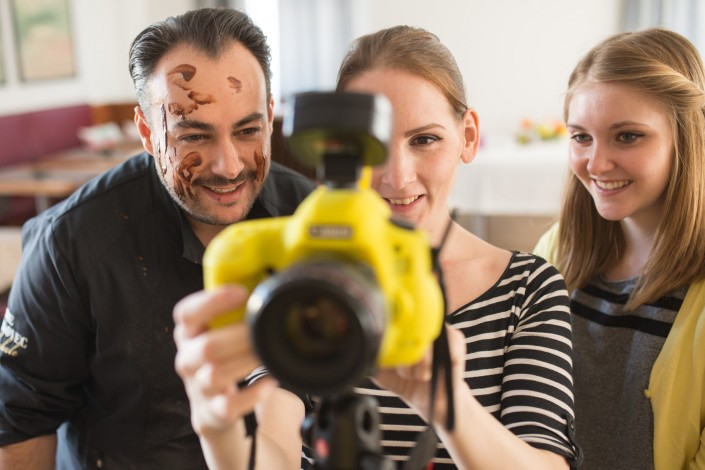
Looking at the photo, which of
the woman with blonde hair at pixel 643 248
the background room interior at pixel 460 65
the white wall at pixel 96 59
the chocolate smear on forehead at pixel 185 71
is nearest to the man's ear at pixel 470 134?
the woman with blonde hair at pixel 643 248

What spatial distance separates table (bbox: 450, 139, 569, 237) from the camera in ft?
12.4

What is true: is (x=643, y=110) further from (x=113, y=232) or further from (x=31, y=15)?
(x=31, y=15)

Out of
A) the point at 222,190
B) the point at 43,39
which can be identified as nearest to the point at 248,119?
the point at 222,190

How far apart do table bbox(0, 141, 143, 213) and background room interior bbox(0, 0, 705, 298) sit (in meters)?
0.47

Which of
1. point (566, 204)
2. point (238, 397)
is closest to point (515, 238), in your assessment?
point (566, 204)

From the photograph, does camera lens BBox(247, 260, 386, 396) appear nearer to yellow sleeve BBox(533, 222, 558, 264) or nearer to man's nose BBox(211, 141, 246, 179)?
man's nose BBox(211, 141, 246, 179)

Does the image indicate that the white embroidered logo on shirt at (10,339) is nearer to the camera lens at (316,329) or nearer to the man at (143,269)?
the man at (143,269)

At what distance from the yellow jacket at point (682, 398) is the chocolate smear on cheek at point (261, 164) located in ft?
2.52

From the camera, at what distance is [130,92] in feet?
19.2

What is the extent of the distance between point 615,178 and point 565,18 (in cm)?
423

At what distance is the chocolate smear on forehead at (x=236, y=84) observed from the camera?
1255 millimetres

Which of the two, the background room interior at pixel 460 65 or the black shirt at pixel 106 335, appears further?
the background room interior at pixel 460 65

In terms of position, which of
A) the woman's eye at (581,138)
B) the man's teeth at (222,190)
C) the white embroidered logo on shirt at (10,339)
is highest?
the woman's eye at (581,138)

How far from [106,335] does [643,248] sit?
3.40 ft
